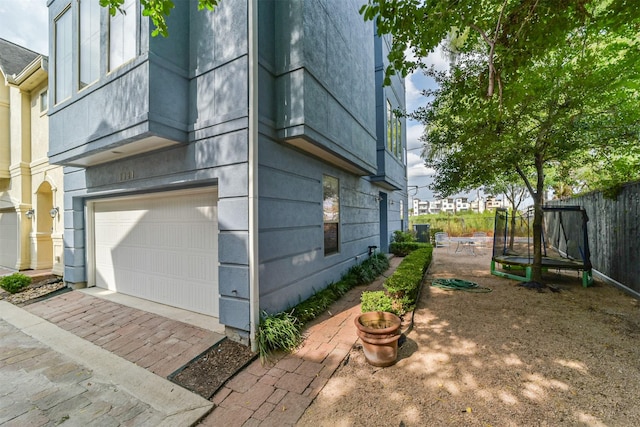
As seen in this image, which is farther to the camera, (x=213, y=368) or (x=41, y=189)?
(x=41, y=189)

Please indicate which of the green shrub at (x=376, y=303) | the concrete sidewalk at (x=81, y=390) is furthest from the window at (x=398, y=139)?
the concrete sidewalk at (x=81, y=390)

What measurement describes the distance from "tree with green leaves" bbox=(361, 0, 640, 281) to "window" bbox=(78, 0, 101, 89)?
5027mm

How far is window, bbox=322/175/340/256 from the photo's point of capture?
6002 mm

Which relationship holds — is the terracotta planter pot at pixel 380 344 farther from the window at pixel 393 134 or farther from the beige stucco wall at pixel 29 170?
the beige stucco wall at pixel 29 170

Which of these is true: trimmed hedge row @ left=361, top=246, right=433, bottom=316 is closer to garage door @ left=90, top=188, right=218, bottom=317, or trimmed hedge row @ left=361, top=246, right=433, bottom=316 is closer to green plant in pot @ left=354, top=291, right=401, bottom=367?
green plant in pot @ left=354, top=291, right=401, bottom=367

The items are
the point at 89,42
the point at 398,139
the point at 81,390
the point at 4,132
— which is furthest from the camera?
the point at 398,139

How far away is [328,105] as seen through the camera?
5.04 m

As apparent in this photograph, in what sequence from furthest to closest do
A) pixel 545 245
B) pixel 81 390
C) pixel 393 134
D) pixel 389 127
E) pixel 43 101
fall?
pixel 393 134 → pixel 389 127 → pixel 545 245 → pixel 43 101 → pixel 81 390

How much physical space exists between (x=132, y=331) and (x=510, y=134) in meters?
7.99

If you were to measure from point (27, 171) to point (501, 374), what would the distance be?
13171 mm

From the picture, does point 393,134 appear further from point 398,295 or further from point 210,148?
point 210,148

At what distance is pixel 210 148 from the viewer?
4.06 m

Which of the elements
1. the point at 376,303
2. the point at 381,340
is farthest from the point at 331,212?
the point at 381,340

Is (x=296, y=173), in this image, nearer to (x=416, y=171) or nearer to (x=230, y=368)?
(x=230, y=368)
